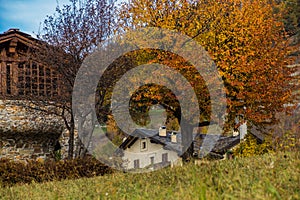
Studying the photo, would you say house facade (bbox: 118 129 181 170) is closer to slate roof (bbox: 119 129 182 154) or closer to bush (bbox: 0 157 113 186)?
slate roof (bbox: 119 129 182 154)

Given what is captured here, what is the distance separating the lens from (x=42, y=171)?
37.4ft

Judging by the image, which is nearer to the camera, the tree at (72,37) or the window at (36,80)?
the tree at (72,37)

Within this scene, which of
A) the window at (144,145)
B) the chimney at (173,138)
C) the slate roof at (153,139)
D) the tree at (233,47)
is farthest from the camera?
the window at (144,145)

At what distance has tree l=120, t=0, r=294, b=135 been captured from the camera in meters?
13.3

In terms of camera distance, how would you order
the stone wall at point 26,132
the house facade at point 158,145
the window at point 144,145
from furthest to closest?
the window at point 144,145 → the house facade at point 158,145 → the stone wall at point 26,132

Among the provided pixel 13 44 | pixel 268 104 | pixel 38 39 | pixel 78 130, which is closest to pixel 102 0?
pixel 38 39

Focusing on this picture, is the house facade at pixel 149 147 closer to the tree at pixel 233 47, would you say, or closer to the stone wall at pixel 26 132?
the stone wall at pixel 26 132

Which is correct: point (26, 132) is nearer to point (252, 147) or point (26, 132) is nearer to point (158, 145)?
point (252, 147)

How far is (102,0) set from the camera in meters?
14.6

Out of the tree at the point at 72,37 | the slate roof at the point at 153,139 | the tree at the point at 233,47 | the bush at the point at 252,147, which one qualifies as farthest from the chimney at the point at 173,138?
the tree at the point at 72,37

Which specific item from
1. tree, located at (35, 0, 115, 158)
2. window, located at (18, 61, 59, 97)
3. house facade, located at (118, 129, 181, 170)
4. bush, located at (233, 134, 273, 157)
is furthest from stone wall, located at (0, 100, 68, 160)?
bush, located at (233, 134, 273, 157)

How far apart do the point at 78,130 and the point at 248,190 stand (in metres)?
12.9

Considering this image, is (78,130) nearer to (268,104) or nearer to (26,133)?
(26,133)

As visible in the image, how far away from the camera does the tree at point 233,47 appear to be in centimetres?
1334
